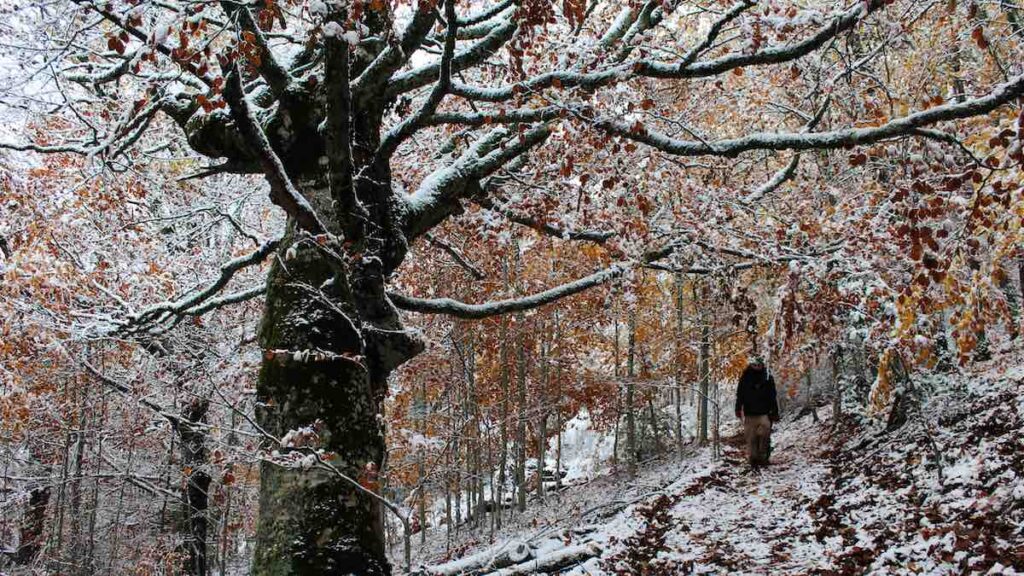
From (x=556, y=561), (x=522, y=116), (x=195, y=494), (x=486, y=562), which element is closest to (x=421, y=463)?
(x=486, y=562)

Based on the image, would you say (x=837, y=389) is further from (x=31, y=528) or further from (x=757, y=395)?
(x=31, y=528)

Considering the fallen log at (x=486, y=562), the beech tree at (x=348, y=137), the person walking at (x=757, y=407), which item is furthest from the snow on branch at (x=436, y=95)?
the person walking at (x=757, y=407)

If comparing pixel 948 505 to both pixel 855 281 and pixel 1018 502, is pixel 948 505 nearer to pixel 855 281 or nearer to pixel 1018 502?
pixel 1018 502

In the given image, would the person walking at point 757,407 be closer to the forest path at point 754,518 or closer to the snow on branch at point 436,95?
the forest path at point 754,518

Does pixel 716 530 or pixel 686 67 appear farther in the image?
pixel 716 530

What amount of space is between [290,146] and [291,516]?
2828 millimetres

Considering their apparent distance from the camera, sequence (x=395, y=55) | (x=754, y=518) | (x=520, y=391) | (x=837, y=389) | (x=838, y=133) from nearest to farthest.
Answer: (x=838, y=133) < (x=395, y=55) < (x=754, y=518) < (x=837, y=389) < (x=520, y=391)

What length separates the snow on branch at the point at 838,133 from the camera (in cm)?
331

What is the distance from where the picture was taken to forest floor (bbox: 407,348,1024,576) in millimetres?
4648

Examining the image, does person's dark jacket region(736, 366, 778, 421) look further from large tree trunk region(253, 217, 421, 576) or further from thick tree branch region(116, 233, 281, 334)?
thick tree branch region(116, 233, 281, 334)

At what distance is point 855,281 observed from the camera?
7348mm

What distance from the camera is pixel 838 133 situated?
399 centimetres

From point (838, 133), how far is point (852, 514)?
13.5 ft

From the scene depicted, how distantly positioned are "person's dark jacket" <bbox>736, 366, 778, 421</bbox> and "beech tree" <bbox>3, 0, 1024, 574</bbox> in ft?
16.6
